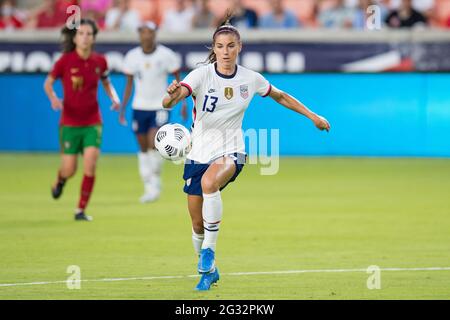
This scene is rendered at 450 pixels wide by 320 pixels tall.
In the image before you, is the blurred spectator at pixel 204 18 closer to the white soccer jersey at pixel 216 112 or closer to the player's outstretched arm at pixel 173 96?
the white soccer jersey at pixel 216 112

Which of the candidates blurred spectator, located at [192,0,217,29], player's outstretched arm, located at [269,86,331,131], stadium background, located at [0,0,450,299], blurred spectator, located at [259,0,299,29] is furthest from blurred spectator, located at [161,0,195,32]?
player's outstretched arm, located at [269,86,331,131]

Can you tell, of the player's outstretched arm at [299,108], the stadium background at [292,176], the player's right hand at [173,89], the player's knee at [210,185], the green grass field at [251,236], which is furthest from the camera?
the stadium background at [292,176]

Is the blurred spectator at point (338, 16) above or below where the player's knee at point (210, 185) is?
above

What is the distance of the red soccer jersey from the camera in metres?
16.0

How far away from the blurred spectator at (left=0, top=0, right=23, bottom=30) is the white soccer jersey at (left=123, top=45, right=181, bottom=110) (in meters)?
8.00

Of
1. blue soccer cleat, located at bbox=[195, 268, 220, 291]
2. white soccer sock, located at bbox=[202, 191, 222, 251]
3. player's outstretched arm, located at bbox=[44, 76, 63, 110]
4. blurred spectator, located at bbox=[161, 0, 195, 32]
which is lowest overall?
blue soccer cleat, located at bbox=[195, 268, 220, 291]

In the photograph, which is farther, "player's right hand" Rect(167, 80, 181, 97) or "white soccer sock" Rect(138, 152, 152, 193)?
"white soccer sock" Rect(138, 152, 152, 193)

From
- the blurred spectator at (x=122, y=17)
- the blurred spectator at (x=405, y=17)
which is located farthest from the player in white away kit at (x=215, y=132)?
the blurred spectator at (x=122, y=17)

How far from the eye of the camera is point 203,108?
423 inches

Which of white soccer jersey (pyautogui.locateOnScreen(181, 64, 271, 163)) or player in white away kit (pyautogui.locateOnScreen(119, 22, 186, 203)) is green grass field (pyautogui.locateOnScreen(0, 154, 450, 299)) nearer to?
player in white away kit (pyautogui.locateOnScreen(119, 22, 186, 203))

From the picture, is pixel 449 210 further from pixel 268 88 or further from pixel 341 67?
pixel 341 67

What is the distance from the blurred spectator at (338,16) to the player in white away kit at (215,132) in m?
14.5

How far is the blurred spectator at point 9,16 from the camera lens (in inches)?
1059
